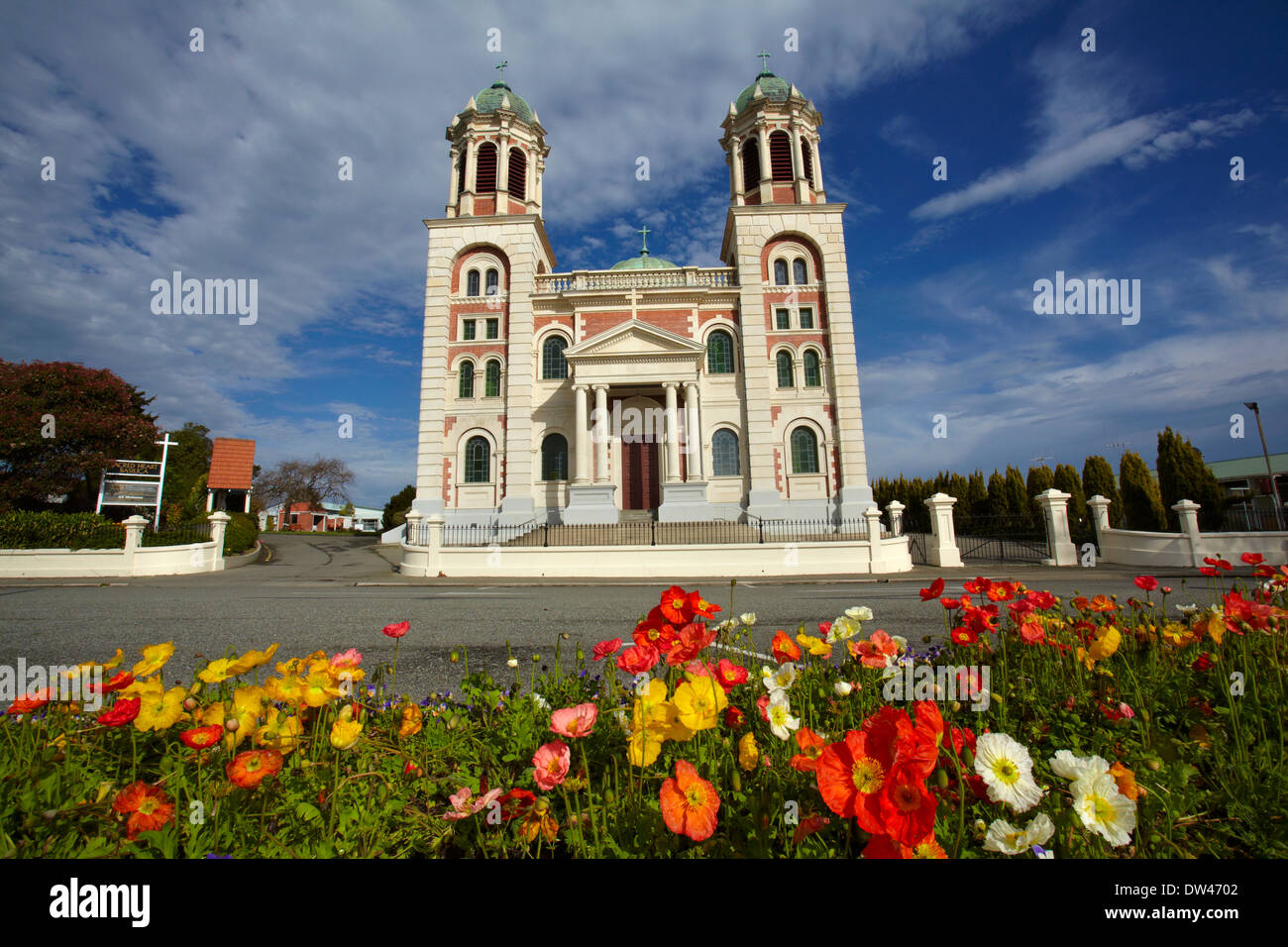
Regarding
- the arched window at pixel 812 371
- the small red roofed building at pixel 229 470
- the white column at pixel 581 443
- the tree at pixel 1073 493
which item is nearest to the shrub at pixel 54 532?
the white column at pixel 581 443

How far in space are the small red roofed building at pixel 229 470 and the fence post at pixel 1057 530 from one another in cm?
4305

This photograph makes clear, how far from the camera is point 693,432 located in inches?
874

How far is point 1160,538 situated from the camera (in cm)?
1591

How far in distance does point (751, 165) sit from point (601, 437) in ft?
54.9

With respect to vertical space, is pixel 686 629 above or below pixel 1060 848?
above

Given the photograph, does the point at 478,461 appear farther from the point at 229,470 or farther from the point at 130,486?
the point at 229,470

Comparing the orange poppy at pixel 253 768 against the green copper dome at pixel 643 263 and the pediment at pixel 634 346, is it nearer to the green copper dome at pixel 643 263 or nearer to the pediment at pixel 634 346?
the pediment at pixel 634 346

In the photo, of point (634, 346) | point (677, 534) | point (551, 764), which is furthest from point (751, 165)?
point (551, 764)

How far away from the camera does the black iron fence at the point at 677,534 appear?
57.9ft

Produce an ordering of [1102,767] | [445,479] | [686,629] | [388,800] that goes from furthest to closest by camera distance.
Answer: [445,479] < [686,629] < [388,800] < [1102,767]
